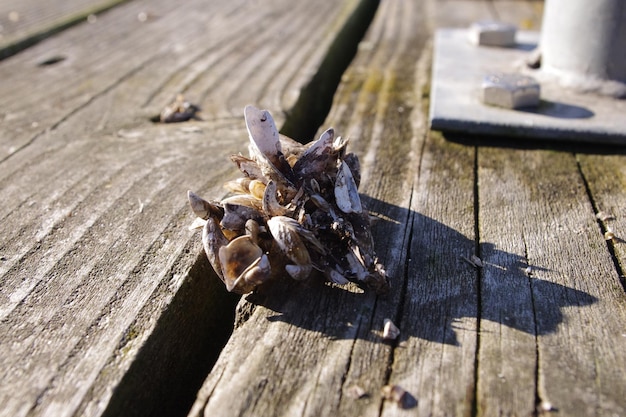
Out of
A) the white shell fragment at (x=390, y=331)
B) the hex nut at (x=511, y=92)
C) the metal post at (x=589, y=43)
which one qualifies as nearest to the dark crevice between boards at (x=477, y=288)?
the white shell fragment at (x=390, y=331)

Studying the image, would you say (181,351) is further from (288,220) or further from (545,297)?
(545,297)

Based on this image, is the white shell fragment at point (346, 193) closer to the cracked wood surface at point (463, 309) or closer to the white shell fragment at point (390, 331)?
the cracked wood surface at point (463, 309)

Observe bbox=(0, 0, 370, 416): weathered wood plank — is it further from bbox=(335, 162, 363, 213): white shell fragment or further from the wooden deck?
bbox=(335, 162, 363, 213): white shell fragment

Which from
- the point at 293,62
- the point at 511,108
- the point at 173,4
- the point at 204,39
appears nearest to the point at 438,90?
the point at 511,108

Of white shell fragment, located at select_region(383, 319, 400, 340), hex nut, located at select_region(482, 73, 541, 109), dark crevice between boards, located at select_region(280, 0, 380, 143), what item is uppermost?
white shell fragment, located at select_region(383, 319, 400, 340)

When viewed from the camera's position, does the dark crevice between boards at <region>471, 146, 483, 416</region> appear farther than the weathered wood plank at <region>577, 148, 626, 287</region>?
No

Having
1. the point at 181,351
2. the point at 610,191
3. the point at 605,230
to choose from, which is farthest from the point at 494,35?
the point at 181,351

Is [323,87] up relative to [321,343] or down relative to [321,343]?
down

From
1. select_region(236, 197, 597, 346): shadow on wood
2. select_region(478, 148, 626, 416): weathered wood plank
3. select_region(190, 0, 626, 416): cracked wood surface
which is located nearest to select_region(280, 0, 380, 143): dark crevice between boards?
select_region(190, 0, 626, 416): cracked wood surface
